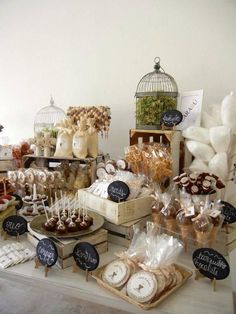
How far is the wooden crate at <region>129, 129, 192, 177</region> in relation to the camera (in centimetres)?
146

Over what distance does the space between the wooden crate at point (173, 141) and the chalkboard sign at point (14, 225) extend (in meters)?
0.75

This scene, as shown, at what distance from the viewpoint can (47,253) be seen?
1031mm

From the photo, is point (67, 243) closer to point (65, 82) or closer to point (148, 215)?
point (148, 215)

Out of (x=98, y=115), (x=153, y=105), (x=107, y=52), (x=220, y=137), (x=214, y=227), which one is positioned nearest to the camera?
(x=214, y=227)

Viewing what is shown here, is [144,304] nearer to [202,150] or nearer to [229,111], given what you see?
[202,150]

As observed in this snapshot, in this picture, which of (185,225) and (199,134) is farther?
(199,134)

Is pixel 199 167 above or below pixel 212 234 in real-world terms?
above

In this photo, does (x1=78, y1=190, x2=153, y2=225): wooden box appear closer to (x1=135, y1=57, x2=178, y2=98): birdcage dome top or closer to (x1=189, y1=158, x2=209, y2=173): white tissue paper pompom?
(x1=189, y1=158, x2=209, y2=173): white tissue paper pompom

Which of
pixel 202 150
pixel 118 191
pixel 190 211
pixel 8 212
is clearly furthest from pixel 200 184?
pixel 8 212

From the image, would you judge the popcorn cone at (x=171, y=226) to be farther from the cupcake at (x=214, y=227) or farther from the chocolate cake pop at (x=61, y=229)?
the chocolate cake pop at (x=61, y=229)

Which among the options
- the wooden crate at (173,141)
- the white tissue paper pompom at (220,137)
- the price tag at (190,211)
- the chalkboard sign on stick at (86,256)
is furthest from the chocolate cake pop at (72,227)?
the white tissue paper pompom at (220,137)

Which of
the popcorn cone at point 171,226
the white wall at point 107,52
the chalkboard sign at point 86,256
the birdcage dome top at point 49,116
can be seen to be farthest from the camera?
the birdcage dome top at point 49,116

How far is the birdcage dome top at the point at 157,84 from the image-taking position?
1594 millimetres

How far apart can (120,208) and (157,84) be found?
89cm
